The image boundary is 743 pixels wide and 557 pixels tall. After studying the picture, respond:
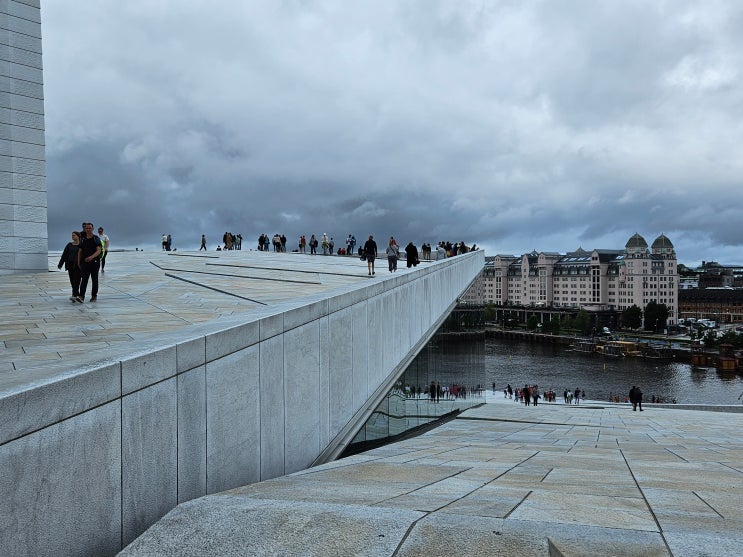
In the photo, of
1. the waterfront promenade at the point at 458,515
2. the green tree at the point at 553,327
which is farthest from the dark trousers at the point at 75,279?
the green tree at the point at 553,327

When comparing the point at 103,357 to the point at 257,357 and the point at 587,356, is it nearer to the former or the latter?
the point at 257,357

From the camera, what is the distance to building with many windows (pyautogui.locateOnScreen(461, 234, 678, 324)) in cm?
16138

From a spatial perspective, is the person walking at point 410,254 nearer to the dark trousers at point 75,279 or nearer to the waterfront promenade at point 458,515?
the dark trousers at point 75,279

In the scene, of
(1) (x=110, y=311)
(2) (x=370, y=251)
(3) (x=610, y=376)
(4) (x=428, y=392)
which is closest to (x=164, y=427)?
(1) (x=110, y=311)

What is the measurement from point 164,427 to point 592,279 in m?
176

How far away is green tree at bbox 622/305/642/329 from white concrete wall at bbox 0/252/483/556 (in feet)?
507

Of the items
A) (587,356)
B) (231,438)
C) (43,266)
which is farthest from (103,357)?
(587,356)

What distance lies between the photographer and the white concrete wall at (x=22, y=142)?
62.6 feet

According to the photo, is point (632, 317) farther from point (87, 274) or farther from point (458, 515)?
point (458, 515)

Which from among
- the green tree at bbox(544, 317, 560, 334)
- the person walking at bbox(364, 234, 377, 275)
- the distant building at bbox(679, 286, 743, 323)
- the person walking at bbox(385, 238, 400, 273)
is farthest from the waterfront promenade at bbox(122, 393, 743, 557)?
the distant building at bbox(679, 286, 743, 323)

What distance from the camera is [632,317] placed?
151 m

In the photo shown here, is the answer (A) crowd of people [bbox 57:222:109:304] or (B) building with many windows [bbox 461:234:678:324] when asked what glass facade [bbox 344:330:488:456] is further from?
(B) building with many windows [bbox 461:234:678:324]

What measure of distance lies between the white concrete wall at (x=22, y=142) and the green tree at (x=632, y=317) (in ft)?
489

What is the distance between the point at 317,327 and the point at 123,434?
12.7 feet
